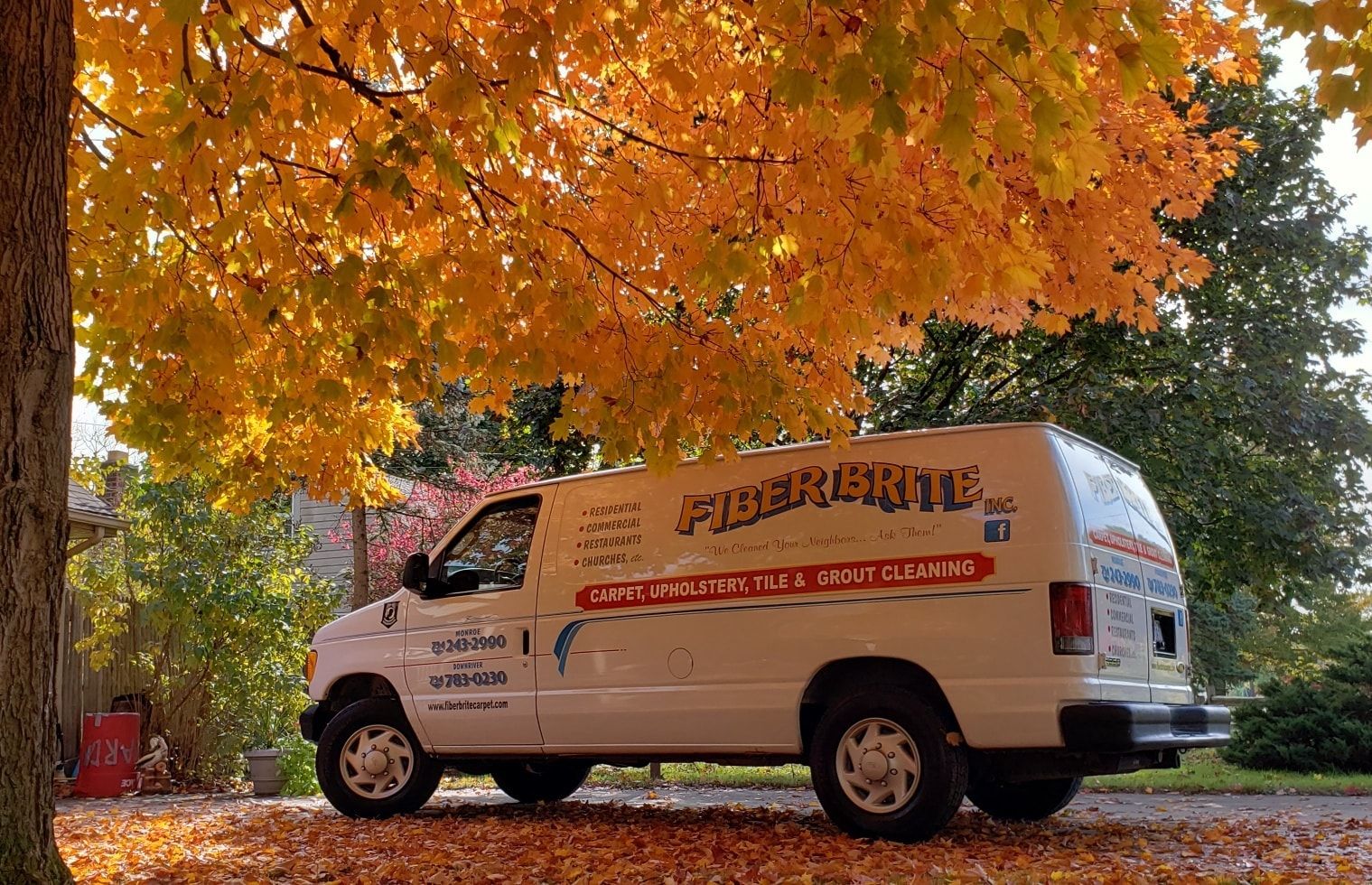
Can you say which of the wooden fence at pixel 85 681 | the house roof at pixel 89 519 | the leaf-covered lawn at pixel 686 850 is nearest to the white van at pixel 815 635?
the leaf-covered lawn at pixel 686 850

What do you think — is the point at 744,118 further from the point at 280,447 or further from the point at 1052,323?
the point at 280,447

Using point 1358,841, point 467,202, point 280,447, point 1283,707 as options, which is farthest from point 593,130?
point 1283,707

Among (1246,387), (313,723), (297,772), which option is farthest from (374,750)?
(1246,387)

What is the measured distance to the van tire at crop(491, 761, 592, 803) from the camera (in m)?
9.35

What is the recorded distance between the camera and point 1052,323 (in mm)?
6926

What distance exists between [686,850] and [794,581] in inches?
67.3

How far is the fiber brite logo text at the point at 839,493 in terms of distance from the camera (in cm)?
670

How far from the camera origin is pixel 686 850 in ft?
22.4

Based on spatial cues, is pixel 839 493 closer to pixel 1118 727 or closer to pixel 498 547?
pixel 1118 727

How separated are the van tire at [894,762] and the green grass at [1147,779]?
3.61 meters

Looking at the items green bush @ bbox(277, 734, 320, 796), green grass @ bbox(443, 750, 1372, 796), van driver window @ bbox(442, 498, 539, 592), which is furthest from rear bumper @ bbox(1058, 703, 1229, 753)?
green bush @ bbox(277, 734, 320, 796)

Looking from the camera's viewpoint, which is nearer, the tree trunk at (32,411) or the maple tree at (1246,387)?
the tree trunk at (32,411)

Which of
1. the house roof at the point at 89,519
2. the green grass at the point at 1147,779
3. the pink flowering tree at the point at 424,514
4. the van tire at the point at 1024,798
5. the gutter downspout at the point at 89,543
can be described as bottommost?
the green grass at the point at 1147,779

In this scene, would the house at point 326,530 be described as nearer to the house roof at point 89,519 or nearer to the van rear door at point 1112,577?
the house roof at point 89,519
